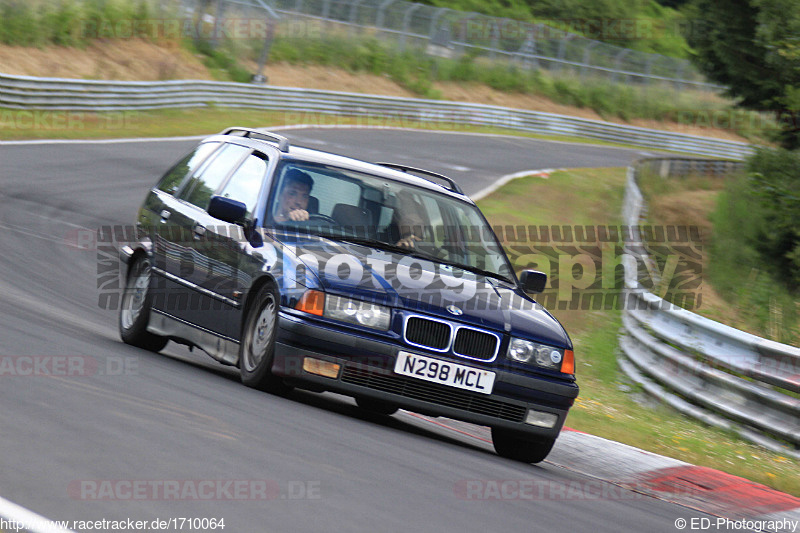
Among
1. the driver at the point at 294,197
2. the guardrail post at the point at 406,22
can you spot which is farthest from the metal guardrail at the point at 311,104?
the driver at the point at 294,197

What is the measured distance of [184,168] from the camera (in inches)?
374

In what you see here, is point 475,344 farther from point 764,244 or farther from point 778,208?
point 764,244

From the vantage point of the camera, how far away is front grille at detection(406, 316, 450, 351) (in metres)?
6.89

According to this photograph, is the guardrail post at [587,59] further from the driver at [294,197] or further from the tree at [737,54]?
the driver at [294,197]

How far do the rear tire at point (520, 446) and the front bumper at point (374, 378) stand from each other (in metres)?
0.33

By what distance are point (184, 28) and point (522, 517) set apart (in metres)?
38.4

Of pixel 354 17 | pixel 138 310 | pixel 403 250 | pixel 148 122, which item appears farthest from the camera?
pixel 354 17

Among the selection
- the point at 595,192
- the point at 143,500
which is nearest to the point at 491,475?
the point at 143,500

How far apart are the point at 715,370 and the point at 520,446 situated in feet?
9.88

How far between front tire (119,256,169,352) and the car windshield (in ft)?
5.81

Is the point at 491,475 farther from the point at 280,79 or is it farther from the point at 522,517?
the point at 280,79

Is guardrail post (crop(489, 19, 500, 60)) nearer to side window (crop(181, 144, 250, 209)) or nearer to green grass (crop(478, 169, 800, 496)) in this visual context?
green grass (crop(478, 169, 800, 496))

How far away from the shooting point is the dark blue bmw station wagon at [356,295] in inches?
270

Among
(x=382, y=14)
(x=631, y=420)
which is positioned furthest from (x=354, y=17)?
(x=631, y=420)
